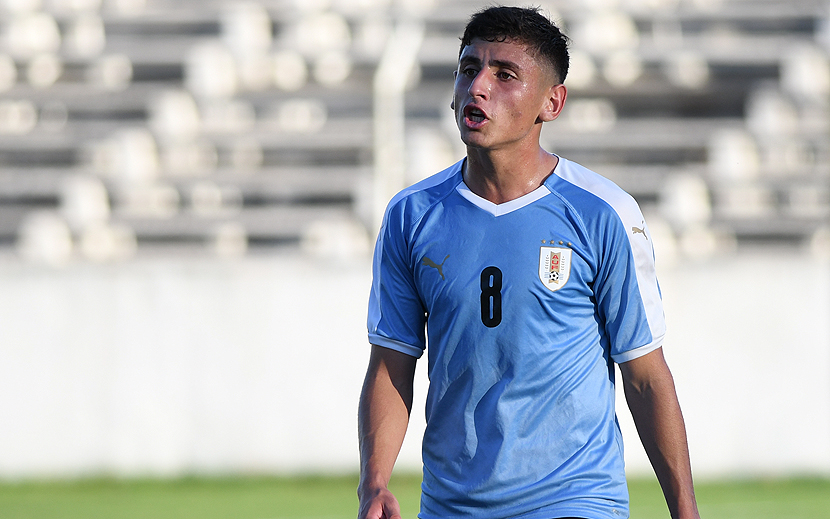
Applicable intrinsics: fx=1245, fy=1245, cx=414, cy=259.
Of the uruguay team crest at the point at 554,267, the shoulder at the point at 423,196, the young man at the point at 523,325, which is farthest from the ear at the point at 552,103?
the uruguay team crest at the point at 554,267

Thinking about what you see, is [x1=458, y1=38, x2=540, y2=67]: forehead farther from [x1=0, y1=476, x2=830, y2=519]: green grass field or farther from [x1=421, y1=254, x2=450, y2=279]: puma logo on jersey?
[x1=0, y1=476, x2=830, y2=519]: green grass field

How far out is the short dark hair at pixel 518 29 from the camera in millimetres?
2869

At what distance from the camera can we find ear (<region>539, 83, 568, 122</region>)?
116 inches

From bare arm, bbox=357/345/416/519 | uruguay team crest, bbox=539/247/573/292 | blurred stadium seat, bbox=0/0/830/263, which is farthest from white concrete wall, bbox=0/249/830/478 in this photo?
uruguay team crest, bbox=539/247/573/292

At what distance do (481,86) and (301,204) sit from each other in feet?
31.3

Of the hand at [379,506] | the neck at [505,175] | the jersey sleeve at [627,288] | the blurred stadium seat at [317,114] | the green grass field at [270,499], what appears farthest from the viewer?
the blurred stadium seat at [317,114]

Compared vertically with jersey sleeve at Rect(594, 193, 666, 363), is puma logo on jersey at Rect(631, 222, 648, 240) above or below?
above

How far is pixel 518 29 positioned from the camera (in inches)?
113

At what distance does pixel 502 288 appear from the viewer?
2.80m

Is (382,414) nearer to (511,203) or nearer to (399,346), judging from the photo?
(399,346)

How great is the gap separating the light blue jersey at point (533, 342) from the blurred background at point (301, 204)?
5365mm

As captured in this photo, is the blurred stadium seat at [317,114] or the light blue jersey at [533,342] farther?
the blurred stadium seat at [317,114]

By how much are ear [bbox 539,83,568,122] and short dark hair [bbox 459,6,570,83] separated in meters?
0.05

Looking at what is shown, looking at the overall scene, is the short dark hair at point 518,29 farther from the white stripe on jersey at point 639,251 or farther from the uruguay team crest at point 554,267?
the uruguay team crest at point 554,267
